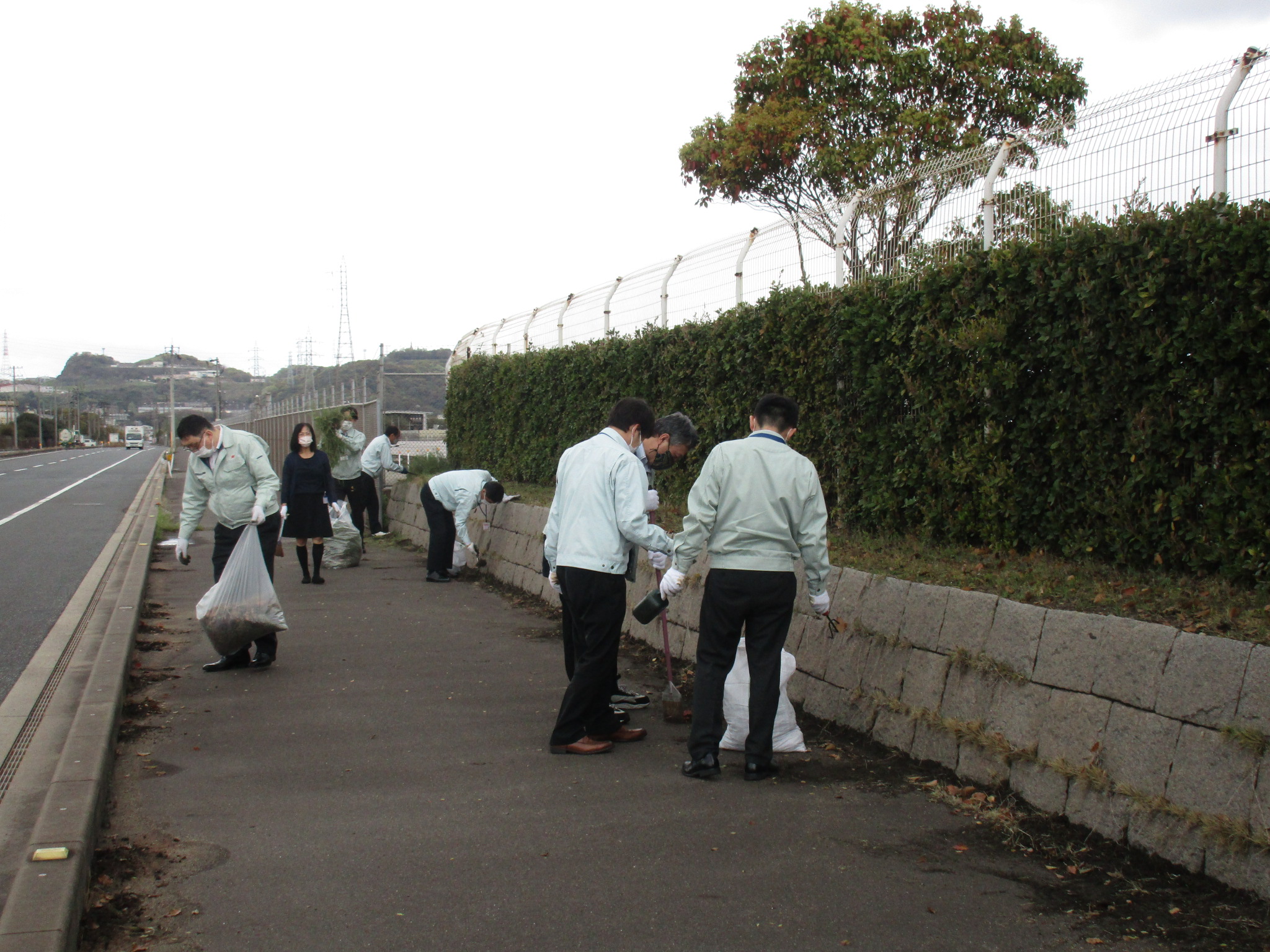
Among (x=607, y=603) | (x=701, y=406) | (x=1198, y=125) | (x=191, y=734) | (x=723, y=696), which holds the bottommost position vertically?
(x=191, y=734)

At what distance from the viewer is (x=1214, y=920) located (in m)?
3.38

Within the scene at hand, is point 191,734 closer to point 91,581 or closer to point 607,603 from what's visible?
point 607,603

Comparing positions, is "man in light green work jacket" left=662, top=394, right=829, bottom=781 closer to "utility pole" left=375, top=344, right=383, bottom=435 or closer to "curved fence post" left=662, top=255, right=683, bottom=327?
"curved fence post" left=662, top=255, right=683, bottom=327

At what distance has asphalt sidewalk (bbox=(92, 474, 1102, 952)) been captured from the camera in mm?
3432

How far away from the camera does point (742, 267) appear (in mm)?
9945

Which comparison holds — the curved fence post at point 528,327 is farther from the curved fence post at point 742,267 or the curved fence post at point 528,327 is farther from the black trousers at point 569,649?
the black trousers at point 569,649

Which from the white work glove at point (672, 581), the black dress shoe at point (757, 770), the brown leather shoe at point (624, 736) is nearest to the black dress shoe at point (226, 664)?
the brown leather shoe at point (624, 736)

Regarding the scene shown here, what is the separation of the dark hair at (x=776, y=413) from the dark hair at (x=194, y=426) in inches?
170

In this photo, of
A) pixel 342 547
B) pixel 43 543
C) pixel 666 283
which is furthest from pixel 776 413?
pixel 43 543

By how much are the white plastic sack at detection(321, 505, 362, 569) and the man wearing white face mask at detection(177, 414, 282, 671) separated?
550 cm

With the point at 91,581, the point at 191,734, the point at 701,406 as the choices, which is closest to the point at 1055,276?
the point at 701,406

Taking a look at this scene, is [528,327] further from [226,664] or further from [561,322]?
[226,664]

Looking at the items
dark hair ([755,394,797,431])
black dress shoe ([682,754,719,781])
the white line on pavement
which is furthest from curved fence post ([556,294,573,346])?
the white line on pavement

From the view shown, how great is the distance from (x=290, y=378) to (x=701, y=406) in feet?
166
